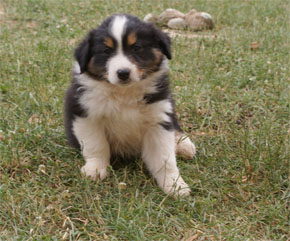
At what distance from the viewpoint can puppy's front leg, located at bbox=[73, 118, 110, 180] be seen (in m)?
3.79

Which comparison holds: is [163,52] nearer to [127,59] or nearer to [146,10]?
[127,59]

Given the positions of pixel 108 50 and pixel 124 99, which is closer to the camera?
pixel 108 50

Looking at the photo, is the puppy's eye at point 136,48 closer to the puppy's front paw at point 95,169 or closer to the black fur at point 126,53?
the black fur at point 126,53

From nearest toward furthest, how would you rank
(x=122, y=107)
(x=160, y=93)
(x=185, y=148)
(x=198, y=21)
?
(x=122, y=107) → (x=160, y=93) → (x=185, y=148) → (x=198, y=21)

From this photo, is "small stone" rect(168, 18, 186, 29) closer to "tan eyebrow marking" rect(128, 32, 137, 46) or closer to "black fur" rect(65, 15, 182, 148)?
"black fur" rect(65, 15, 182, 148)

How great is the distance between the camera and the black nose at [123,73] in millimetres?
3498

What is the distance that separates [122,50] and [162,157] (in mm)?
938

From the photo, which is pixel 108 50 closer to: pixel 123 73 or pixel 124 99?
pixel 123 73

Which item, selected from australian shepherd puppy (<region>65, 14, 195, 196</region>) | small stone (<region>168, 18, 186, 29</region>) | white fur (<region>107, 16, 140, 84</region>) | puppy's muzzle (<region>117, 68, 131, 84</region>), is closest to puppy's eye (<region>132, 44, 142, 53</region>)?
australian shepherd puppy (<region>65, 14, 195, 196</region>)

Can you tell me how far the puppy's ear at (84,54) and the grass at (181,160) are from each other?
0.85 m

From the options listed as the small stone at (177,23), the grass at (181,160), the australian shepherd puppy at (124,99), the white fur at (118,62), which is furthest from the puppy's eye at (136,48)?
the small stone at (177,23)

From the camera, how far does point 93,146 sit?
Result: 152 inches

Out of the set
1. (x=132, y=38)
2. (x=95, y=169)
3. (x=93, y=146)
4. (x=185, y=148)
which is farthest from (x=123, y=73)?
(x=185, y=148)

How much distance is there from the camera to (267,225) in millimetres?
3336
